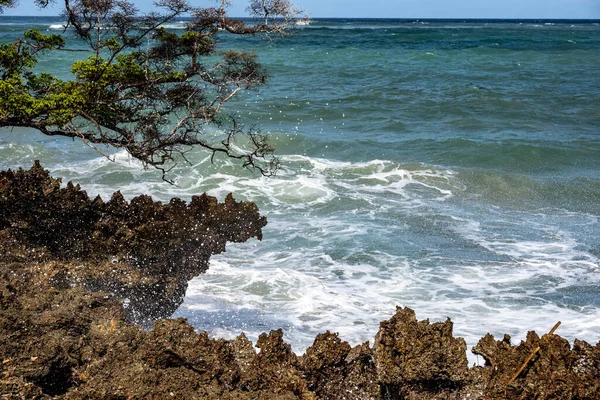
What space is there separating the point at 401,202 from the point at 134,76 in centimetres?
754

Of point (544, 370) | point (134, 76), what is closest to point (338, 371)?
point (544, 370)

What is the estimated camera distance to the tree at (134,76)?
8.16 metres

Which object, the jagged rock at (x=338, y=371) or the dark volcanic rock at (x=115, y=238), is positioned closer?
the jagged rock at (x=338, y=371)

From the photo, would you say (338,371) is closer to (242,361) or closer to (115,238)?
(242,361)

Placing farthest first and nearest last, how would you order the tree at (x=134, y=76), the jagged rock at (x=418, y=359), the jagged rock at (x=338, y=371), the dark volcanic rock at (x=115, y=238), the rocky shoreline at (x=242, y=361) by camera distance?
1. the tree at (x=134, y=76)
2. the dark volcanic rock at (x=115, y=238)
3. the jagged rock at (x=338, y=371)
4. the jagged rock at (x=418, y=359)
5. the rocky shoreline at (x=242, y=361)

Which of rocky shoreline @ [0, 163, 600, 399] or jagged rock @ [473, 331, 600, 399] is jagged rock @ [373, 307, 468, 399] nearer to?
rocky shoreline @ [0, 163, 600, 399]

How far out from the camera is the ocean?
932 centimetres

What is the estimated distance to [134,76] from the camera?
340 inches

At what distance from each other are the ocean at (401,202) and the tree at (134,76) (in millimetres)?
1189

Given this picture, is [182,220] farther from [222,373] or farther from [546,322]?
[546,322]

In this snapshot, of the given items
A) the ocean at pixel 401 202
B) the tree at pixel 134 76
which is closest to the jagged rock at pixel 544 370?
the ocean at pixel 401 202

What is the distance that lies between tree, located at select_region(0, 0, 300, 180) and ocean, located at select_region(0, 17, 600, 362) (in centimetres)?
119

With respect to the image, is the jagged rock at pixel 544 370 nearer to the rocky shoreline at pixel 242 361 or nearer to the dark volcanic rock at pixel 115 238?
the rocky shoreline at pixel 242 361

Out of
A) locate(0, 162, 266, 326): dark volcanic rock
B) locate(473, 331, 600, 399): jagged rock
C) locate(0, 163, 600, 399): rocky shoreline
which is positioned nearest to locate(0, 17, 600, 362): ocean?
locate(0, 162, 266, 326): dark volcanic rock
